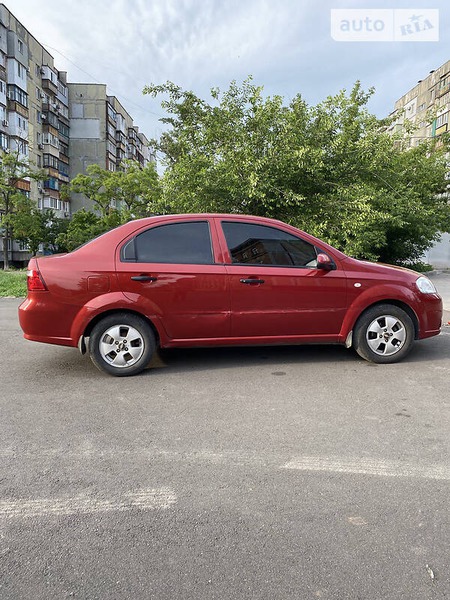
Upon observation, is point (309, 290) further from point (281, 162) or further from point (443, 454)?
point (281, 162)

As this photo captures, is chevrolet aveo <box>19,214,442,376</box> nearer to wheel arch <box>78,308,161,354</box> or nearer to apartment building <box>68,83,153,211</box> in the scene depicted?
wheel arch <box>78,308,161,354</box>

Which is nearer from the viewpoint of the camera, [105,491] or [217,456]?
[105,491]

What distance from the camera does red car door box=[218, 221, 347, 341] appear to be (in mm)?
4867

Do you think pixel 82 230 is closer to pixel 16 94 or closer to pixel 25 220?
pixel 25 220

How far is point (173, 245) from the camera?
485 centimetres

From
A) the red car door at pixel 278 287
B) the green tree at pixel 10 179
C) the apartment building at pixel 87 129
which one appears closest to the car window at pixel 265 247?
the red car door at pixel 278 287

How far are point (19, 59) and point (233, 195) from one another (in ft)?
141

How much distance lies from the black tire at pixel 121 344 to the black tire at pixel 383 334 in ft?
7.93

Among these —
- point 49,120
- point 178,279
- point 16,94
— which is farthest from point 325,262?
point 49,120

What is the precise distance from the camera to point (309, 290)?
497cm

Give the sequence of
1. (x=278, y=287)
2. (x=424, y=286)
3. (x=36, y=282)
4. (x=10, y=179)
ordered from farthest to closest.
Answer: (x=10, y=179) < (x=424, y=286) < (x=278, y=287) < (x=36, y=282)

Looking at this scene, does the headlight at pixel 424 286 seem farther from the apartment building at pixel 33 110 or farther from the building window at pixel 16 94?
the building window at pixel 16 94

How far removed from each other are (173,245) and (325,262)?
5.60 ft

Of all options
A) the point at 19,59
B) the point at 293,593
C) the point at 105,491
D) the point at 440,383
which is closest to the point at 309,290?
the point at 440,383
